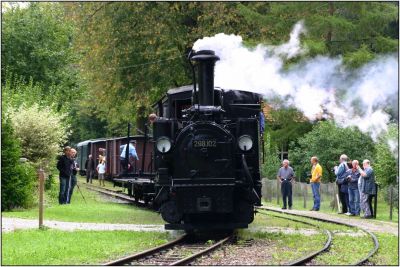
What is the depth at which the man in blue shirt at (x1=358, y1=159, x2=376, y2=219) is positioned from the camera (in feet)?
62.0

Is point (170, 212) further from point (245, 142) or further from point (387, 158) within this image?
point (387, 158)

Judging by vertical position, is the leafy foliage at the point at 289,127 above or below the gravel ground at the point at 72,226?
above

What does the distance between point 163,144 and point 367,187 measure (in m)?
7.13

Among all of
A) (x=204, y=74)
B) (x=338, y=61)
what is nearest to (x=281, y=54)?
(x=338, y=61)

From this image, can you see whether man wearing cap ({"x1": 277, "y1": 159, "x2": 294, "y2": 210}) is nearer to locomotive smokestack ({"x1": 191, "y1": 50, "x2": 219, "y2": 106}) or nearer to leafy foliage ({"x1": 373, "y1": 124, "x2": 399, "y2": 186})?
leafy foliage ({"x1": 373, "y1": 124, "x2": 399, "y2": 186})

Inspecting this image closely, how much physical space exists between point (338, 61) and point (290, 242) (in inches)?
445

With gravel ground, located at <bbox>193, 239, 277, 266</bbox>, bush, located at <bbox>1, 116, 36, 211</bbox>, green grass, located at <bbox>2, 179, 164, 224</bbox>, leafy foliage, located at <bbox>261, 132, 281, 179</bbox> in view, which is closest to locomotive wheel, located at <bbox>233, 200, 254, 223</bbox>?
gravel ground, located at <bbox>193, 239, 277, 266</bbox>

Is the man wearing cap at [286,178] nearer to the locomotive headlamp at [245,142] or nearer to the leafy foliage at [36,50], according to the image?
the locomotive headlamp at [245,142]

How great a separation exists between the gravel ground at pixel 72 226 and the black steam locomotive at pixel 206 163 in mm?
1676

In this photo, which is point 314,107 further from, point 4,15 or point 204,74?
point 4,15

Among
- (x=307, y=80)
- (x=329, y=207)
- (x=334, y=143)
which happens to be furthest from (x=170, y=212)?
(x=334, y=143)

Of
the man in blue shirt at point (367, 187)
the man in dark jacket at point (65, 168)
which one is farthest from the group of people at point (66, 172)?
the man in blue shirt at point (367, 187)

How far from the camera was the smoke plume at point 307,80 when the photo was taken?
17031 mm

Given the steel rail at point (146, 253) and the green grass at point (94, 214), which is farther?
the green grass at point (94, 214)
